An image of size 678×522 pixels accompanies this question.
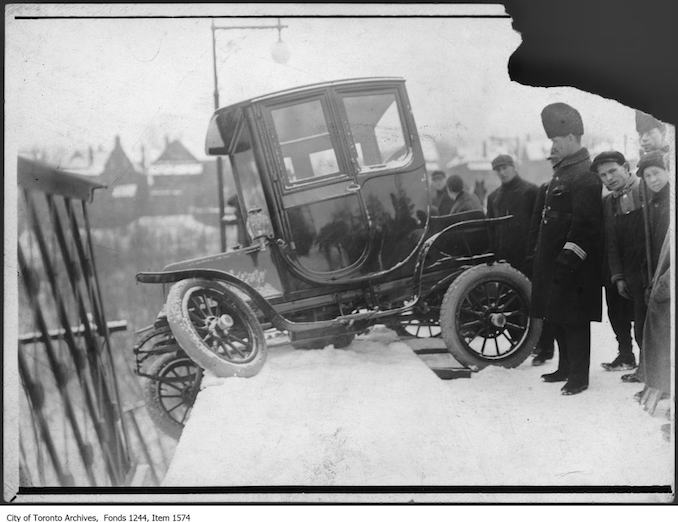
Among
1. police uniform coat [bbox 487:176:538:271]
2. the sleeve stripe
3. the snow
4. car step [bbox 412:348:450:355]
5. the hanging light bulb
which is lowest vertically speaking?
the snow

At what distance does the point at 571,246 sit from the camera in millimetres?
3115

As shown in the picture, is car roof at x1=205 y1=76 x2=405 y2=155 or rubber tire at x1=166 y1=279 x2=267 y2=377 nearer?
rubber tire at x1=166 y1=279 x2=267 y2=377

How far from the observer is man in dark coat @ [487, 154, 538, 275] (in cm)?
309

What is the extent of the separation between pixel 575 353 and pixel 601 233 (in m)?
0.59

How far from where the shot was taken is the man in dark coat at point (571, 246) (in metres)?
3.11

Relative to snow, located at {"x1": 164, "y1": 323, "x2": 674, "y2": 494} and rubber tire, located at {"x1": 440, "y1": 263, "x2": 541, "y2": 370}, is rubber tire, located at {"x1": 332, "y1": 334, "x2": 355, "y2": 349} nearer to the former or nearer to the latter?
snow, located at {"x1": 164, "y1": 323, "x2": 674, "y2": 494}

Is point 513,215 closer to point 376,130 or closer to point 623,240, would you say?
point 623,240

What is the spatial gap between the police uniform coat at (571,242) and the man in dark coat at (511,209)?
8 cm

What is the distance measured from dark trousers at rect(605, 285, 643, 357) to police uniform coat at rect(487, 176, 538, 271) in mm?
448

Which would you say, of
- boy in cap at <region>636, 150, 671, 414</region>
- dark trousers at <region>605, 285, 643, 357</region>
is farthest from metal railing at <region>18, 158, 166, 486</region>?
boy in cap at <region>636, 150, 671, 414</region>

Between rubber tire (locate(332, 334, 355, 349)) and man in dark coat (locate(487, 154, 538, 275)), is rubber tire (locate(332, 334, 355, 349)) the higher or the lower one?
the lower one

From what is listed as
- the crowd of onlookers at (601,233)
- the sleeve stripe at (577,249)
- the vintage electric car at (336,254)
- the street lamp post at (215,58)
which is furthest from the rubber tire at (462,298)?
the street lamp post at (215,58)

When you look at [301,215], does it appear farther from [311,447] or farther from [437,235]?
[311,447]

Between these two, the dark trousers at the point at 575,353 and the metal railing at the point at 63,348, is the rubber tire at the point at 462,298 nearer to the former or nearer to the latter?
the dark trousers at the point at 575,353
